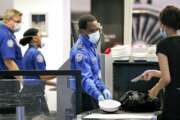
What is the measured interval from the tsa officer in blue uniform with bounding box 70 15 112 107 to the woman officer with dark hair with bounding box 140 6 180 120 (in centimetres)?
72

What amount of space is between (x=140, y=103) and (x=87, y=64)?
61 centimetres

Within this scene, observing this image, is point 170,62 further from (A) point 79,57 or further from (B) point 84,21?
(B) point 84,21

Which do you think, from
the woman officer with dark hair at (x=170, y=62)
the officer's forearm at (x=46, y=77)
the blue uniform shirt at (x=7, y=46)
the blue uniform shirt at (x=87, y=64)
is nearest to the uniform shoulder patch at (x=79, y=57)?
the blue uniform shirt at (x=87, y=64)

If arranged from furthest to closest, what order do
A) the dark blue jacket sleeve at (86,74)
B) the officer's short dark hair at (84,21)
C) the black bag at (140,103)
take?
the officer's short dark hair at (84,21) → the dark blue jacket sleeve at (86,74) → the black bag at (140,103)

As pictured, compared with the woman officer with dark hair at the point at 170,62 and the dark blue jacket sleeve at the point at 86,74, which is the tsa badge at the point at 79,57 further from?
the woman officer with dark hair at the point at 170,62

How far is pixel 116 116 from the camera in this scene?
2.41 m

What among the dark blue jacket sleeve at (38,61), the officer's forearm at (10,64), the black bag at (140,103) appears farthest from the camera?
the dark blue jacket sleeve at (38,61)

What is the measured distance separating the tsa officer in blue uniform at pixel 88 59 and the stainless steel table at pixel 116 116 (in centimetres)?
47

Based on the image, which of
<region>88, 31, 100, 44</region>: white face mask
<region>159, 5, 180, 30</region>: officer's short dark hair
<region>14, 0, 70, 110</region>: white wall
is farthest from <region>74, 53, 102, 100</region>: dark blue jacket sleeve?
<region>14, 0, 70, 110</region>: white wall

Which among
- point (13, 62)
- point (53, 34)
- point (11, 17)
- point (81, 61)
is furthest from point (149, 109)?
point (53, 34)

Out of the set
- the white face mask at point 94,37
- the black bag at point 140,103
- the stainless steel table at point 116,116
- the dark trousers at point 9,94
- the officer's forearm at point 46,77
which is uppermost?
the white face mask at point 94,37

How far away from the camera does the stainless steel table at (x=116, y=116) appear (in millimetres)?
2338

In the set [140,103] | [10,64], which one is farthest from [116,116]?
[10,64]

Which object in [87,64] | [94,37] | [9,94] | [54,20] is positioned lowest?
[9,94]
